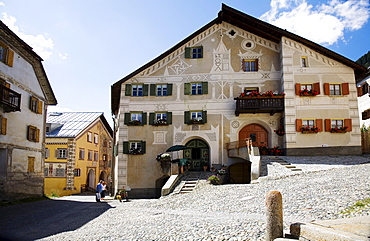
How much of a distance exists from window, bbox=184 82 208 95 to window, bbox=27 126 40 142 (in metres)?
10.9

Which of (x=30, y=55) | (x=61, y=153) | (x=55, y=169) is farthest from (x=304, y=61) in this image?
(x=55, y=169)

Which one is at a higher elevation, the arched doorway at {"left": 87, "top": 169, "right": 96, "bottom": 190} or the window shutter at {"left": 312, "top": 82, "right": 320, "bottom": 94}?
the window shutter at {"left": 312, "top": 82, "right": 320, "bottom": 94}

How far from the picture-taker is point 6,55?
1872 cm

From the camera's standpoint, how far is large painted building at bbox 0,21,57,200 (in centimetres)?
1819

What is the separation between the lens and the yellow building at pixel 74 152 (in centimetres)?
3312

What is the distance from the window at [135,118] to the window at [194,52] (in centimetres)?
564

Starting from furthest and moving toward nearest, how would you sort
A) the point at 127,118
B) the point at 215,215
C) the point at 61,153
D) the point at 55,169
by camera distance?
the point at 61,153 → the point at 55,169 → the point at 127,118 → the point at 215,215

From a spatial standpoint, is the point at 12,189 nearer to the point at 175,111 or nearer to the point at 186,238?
the point at 175,111

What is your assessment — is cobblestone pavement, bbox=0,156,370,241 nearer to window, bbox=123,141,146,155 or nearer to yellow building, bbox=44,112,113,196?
window, bbox=123,141,146,155

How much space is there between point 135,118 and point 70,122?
16.2 metres

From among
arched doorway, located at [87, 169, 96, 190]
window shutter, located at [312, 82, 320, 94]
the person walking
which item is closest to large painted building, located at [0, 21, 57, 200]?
the person walking

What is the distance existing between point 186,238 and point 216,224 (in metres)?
1.29

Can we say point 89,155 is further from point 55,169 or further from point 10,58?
point 10,58

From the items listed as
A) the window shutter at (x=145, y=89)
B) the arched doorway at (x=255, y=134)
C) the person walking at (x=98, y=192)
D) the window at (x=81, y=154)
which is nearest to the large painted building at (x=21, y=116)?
the person walking at (x=98, y=192)
